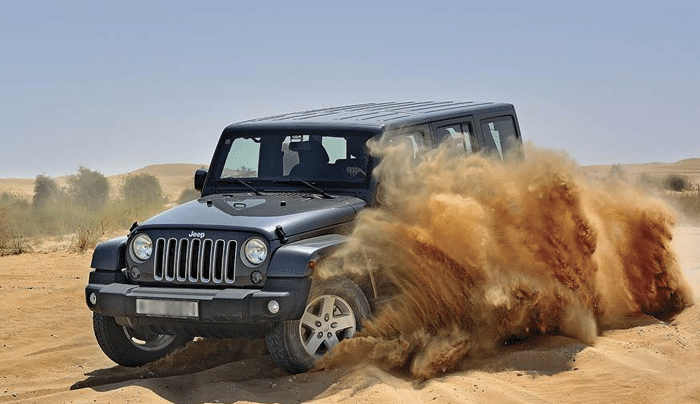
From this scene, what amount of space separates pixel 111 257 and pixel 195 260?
0.88 metres

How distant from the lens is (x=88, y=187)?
3669 centimetres

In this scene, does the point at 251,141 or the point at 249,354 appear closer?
the point at 249,354

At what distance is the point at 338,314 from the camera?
8.12m

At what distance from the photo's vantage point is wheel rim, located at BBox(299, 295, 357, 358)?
8.00 metres

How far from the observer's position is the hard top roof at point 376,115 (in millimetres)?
9336

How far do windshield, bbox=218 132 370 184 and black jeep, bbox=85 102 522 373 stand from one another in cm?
1

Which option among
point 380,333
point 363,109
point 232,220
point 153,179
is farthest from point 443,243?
point 153,179

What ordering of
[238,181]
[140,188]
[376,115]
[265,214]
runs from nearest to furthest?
1. [265,214]
2. [238,181]
3. [376,115]
4. [140,188]

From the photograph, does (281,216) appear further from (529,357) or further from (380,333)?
(529,357)

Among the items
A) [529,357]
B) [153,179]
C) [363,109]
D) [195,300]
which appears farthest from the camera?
[153,179]

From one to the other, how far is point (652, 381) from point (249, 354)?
334 cm

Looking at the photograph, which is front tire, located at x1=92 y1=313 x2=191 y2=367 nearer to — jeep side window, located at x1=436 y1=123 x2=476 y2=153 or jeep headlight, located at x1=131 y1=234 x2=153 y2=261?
→ jeep headlight, located at x1=131 y1=234 x2=153 y2=261

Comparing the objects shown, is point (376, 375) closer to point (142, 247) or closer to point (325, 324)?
point (325, 324)

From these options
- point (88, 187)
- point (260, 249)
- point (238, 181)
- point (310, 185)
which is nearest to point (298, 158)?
point (310, 185)
